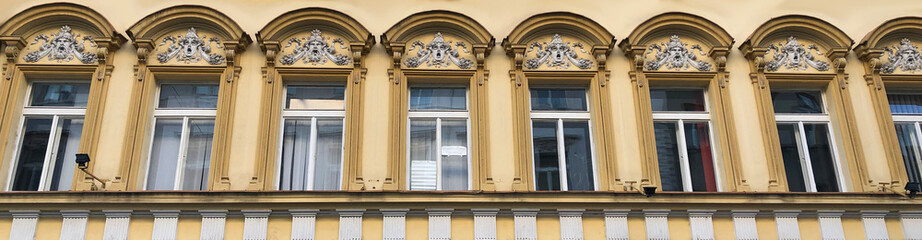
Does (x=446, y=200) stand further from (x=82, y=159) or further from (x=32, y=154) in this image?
(x=32, y=154)

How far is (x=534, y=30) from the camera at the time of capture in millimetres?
11039

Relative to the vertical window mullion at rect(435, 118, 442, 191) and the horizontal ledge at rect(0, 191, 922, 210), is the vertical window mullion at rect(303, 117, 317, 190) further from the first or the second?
the vertical window mullion at rect(435, 118, 442, 191)

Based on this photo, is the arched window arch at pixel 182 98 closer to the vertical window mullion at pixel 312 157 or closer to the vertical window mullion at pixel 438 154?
the vertical window mullion at pixel 312 157

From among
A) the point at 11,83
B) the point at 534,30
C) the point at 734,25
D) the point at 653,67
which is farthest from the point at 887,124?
the point at 11,83

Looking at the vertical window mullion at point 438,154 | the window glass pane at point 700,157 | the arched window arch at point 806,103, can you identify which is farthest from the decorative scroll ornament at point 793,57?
the vertical window mullion at point 438,154

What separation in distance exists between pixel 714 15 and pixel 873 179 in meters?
3.26

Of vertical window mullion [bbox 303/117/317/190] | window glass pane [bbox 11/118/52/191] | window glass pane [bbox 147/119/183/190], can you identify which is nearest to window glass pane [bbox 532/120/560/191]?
vertical window mullion [bbox 303/117/317/190]

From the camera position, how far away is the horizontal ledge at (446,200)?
9.33 meters

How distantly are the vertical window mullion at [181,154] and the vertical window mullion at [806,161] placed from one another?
348 inches

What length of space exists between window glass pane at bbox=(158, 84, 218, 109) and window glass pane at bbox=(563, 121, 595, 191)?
5.11 m

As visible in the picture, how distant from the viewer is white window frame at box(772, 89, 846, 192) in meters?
10.6

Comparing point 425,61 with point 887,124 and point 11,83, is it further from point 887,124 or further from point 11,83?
point 887,124

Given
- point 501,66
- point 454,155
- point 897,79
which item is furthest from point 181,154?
point 897,79

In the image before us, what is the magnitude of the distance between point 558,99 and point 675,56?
6.07ft
